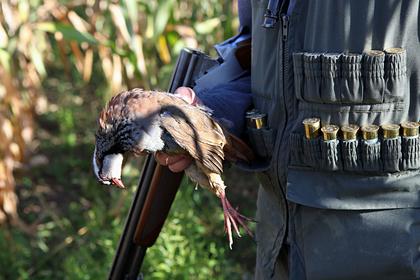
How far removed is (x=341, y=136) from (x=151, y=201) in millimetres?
667

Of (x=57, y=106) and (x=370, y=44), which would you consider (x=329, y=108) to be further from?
(x=57, y=106)

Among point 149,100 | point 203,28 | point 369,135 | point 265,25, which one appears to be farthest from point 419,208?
point 203,28

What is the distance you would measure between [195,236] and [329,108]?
1.60 m

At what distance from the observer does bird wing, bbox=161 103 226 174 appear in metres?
1.52

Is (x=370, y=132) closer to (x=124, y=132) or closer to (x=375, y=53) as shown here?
(x=375, y=53)

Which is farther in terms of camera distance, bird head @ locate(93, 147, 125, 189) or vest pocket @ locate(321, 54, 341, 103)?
bird head @ locate(93, 147, 125, 189)

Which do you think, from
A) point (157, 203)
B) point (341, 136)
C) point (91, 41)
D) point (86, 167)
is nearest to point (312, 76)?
point (341, 136)

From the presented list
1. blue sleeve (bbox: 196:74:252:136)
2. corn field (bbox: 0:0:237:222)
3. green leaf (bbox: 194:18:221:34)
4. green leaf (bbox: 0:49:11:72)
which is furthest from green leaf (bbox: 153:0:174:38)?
blue sleeve (bbox: 196:74:252:136)

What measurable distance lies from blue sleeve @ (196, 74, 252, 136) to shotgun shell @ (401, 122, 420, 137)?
0.37m

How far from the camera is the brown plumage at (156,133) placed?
1.51m

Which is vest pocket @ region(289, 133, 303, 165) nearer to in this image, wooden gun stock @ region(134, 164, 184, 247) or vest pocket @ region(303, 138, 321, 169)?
vest pocket @ region(303, 138, 321, 169)

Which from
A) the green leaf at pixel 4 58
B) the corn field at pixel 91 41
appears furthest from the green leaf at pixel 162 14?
the green leaf at pixel 4 58

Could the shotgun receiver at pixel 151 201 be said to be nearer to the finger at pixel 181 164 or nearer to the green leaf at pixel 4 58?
the finger at pixel 181 164

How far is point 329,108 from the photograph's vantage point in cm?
147
